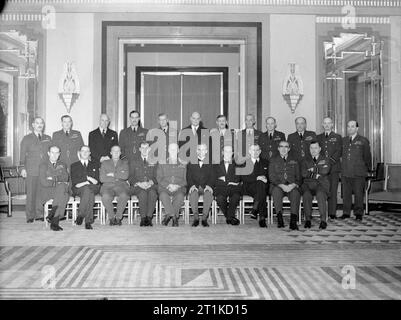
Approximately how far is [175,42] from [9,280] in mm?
4953

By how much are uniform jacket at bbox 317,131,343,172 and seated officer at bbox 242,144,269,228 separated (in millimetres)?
899

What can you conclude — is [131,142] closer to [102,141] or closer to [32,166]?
[102,141]

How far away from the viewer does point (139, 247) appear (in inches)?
166

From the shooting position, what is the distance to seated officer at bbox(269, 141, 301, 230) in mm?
5512

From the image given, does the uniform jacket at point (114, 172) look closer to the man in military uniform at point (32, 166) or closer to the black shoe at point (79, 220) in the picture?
the black shoe at point (79, 220)

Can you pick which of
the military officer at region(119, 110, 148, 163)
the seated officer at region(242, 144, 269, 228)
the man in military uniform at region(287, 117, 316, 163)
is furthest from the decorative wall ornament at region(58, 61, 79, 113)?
the man in military uniform at region(287, 117, 316, 163)

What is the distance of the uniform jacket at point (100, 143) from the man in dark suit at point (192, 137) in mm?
903

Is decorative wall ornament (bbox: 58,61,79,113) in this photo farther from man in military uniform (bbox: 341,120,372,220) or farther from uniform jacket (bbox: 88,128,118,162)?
man in military uniform (bbox: 341,120,372,220)

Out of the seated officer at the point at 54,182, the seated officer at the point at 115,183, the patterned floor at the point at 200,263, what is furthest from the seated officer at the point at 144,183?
the seated officer at the point at 54,182

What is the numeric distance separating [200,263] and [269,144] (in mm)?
2997

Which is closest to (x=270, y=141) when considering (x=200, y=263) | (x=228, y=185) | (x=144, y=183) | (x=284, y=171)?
(x=284, y=171)

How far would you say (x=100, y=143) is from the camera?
246 inches

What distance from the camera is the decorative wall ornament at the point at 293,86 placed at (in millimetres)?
7070
